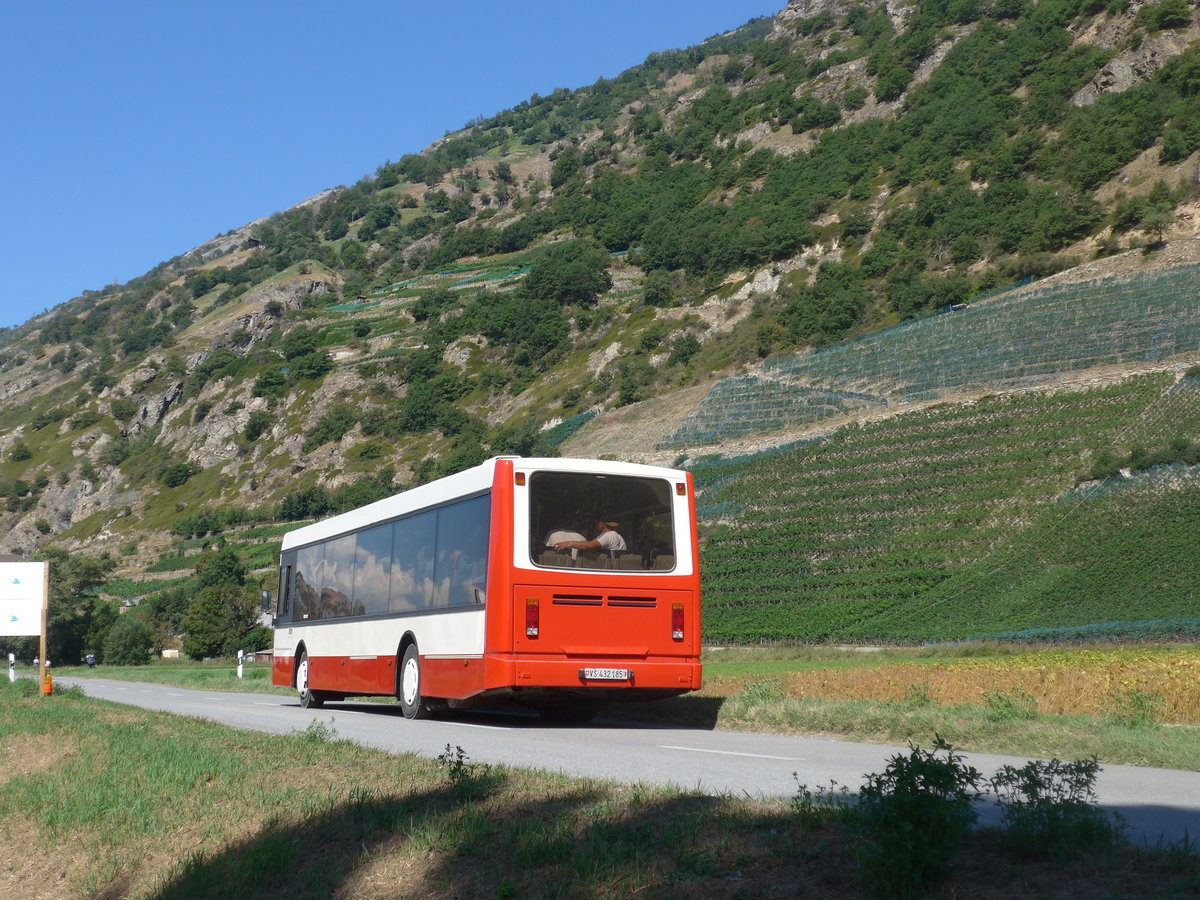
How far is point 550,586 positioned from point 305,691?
9.76 metres

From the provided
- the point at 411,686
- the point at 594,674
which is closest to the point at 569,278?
the point at 411,686

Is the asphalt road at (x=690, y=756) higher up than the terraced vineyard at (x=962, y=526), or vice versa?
the terraced vineyard at (x=962, y=526)

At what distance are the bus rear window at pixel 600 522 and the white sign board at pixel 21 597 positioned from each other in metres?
14.6

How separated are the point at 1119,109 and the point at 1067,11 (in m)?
36.4

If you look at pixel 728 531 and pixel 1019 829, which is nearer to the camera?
pixel 1019 829

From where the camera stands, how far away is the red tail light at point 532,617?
1457cm

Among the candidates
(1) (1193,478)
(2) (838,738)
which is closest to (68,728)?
(2) (838,738)

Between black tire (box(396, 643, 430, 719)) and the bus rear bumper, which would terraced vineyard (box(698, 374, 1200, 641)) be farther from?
black tire (box(396, 643, 430, 719))

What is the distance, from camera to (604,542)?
15.2m

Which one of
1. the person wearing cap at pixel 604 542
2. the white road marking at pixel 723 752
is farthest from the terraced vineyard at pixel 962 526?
the white road marking at pixel 723 752

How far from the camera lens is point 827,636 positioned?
41.8m

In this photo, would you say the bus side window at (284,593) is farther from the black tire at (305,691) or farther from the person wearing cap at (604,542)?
the person wearing cap at (604,542)

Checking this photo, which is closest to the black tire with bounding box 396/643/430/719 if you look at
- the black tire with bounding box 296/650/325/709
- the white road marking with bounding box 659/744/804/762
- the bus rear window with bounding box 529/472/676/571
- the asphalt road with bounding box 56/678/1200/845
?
the asphalt road with bounding box 56/678/1200/845

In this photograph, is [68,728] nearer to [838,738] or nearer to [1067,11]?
[838,738]
